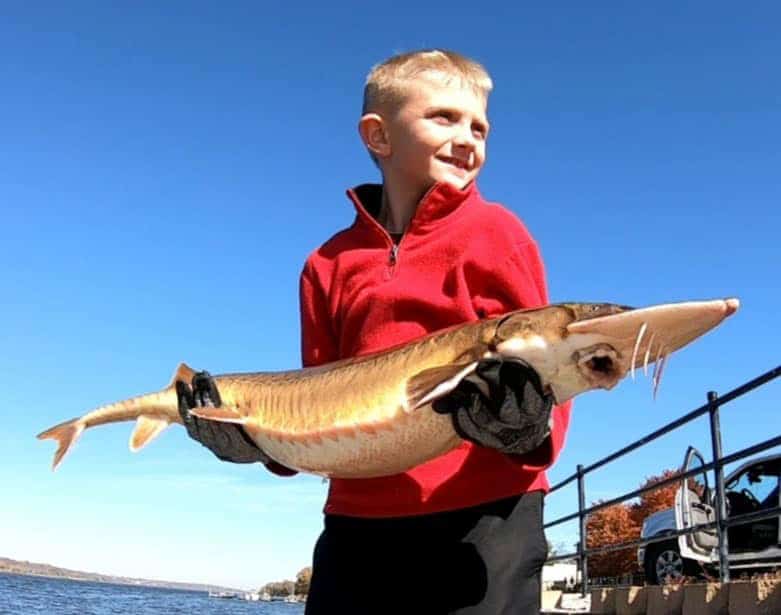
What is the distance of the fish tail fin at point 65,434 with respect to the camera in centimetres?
395

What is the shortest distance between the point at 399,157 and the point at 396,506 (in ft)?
4.24

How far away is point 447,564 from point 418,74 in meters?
1.72

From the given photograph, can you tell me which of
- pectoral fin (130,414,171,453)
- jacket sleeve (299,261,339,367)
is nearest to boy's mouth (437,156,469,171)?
jacket sleeve (299,261,339,367)

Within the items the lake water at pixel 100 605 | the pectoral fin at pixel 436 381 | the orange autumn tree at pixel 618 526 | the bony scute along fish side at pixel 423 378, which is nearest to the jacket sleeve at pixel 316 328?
the bony scute along fish side at pixel 423 378

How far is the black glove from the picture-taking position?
216 cm

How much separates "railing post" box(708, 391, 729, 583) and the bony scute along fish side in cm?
336

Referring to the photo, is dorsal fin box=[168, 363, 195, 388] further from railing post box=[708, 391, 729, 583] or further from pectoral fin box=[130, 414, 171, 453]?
railing post box=[708, 391, 729, 583]

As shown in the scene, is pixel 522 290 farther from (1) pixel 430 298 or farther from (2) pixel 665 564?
(2) pixel 665 564

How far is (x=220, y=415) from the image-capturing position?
9.34ft

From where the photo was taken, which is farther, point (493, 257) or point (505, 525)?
point (493, 257)

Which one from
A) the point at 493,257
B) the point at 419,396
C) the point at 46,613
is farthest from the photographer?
the point at 46,613

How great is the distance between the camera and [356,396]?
8.13 feet

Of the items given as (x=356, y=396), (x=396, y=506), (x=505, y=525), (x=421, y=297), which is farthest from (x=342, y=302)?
(x=505, y=525)

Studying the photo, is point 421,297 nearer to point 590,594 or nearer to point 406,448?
point 406,448
